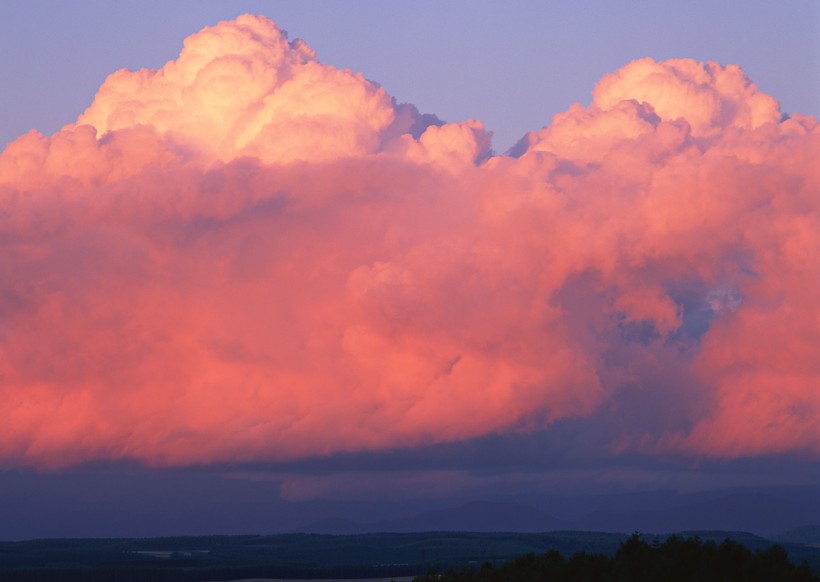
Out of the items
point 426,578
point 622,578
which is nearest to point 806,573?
point 622,578

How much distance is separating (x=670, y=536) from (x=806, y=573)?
1815 centimetres

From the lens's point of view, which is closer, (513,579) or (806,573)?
(806,573)

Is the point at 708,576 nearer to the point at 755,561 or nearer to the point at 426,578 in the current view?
the point at 755,561

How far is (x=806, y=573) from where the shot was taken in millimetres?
133875

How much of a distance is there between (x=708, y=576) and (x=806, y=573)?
9416mm

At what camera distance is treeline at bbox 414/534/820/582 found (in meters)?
135

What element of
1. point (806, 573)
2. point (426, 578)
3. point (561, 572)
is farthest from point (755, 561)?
point (426, 578)

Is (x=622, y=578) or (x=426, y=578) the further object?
(x=426, y=578)

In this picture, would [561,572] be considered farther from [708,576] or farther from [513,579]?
[708,576]

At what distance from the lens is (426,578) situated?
16638cm

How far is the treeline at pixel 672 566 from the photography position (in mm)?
135375

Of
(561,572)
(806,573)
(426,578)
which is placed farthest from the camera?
(426,578)

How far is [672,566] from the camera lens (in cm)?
13762

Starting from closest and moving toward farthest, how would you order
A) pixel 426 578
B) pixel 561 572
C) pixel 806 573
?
1. pixel 806 573
2. pixel 561 572
3. pixel 426 578
